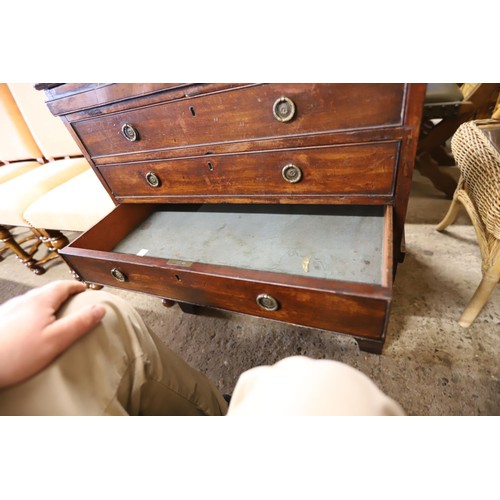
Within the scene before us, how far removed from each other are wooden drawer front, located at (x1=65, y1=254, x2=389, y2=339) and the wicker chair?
1.49 feet

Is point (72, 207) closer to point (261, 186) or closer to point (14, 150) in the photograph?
point (261, 186)

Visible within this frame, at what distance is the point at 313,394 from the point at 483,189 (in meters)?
0.79

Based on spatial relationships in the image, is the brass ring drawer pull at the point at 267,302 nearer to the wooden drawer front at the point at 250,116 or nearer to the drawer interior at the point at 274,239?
the drawer interior at the point at 274,239

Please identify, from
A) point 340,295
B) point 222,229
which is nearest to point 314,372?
point 340,295

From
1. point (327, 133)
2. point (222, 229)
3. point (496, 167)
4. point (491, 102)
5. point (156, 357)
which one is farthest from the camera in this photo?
point (491, 102)

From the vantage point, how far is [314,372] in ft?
0.89

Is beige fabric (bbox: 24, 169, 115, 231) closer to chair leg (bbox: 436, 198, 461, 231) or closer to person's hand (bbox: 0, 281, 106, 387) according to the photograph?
person's hand (bbox: 0, 281, 106, 387)

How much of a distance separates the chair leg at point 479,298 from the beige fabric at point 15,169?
7.02 ft

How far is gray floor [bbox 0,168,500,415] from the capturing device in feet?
2.27

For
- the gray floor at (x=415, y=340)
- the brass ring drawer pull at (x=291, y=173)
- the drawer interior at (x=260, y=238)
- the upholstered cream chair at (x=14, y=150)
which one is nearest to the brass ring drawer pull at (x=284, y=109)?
the brass ring drawer pull at (x=291, y=173)

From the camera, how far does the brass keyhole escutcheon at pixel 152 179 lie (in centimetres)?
78
